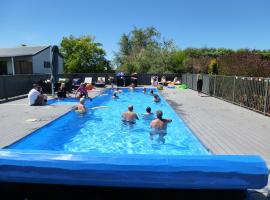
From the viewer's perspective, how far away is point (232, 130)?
790 cm

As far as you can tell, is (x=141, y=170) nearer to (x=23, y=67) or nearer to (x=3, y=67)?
(x=23, y=67)

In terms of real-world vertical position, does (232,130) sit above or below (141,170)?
below

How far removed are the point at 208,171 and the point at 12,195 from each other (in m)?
2.70

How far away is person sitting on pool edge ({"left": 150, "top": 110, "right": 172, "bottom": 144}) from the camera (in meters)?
8.11

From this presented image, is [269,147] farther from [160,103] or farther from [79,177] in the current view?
[160,103]

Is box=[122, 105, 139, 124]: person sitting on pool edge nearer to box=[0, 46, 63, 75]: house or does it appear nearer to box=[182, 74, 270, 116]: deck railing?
box=[182, 74, 270, 116]: deck railing

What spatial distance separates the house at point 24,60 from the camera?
2869 cm

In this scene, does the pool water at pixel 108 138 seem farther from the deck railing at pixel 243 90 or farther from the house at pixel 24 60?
the house at pixel 24 60

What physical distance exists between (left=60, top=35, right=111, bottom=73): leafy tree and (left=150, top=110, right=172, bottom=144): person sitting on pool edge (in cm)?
3128

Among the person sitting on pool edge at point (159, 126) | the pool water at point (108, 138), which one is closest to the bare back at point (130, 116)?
the pool water at point (108, 138)

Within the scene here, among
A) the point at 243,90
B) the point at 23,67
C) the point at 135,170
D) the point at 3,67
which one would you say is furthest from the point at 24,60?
the point at 135,170

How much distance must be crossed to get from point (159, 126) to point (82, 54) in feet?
105

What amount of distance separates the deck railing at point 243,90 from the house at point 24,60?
18.9m

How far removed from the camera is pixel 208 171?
3.49 metres
